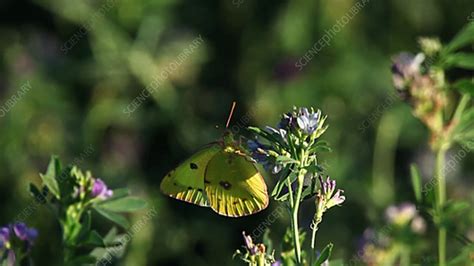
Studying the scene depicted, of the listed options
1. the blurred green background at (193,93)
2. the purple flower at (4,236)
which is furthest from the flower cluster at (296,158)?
the blurred green background at (193,93)

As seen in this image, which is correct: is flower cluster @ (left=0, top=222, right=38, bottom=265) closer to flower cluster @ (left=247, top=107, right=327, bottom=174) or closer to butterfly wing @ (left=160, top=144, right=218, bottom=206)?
butterfly wing @ (left=160, top=144, right=218, bottom=206)

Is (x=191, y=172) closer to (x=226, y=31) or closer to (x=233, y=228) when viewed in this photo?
(x=233, y=228)

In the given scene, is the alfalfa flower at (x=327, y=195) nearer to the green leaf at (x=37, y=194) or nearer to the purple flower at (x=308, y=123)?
the purple flower at (x=308, y=123)

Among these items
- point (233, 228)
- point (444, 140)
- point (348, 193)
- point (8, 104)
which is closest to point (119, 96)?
point (8, 104)

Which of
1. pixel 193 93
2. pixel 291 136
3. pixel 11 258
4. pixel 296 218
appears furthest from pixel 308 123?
pixel 193 93

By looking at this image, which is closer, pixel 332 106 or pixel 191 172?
pixel 191 172

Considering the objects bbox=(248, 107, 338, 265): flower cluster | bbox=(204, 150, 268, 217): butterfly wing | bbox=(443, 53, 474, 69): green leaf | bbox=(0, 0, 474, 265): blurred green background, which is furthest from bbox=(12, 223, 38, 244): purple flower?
bbox=(0, 0, 474, 265): blurred green background

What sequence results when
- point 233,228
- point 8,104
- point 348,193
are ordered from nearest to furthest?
1. point 348,193
2. point 233,228
3. point 8,104
